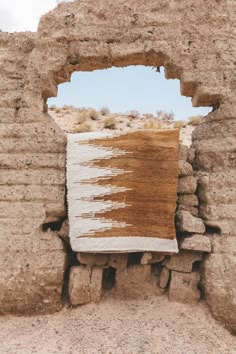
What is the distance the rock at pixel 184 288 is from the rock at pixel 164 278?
0.18 feet

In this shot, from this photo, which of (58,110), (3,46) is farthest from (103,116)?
(3,46)

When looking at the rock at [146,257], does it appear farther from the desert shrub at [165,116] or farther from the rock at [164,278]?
the desert shrub at [165,116]

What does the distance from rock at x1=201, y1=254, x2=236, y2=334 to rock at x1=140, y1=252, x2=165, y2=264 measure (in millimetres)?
424

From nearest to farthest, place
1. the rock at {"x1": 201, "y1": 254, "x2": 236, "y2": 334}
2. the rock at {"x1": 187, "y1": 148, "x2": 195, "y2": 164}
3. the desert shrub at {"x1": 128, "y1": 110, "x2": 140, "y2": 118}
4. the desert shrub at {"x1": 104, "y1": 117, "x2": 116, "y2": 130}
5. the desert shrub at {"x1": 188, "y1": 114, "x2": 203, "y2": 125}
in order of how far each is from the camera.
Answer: the rock at {"x1": 201, "y1": 254, "x2": 236, "y2": 334} → the rock at {"x1": 187, "y1": 148, "x2": 195, "y2": 164} → the desert shrub at {"x1": 104, "y1": 117, "x2": 116, "y2": 130} → the desert shrub at {"x1": 188, "y1": 114, "x2": 203, "y2": 125} → the desert shrub at {"x1": 128, "y1": 110, "x2": 140, "y2": 118}

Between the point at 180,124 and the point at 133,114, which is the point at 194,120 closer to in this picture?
the point at 180,124

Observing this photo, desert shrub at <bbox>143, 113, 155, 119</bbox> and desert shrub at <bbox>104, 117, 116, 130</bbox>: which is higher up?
desert shrub at <bbox>143, 113, 155, 119</bbox>

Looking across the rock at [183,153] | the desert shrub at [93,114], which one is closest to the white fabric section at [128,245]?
the rock at [183,153]

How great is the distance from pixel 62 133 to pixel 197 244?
1732 mm

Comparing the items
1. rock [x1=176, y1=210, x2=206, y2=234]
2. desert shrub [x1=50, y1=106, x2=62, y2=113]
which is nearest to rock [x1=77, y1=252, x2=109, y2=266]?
rock [x1=176, y1=210, x2=206, y2=234]

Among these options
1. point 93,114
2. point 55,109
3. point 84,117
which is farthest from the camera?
point 55,109

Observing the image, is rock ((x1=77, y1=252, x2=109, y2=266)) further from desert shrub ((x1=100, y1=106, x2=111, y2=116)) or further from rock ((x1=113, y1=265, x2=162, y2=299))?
desert shrub ((x1=100, y1=106, x2=111, y2=116))

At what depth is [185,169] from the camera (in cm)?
317

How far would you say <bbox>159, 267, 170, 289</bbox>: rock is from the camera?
3039mm

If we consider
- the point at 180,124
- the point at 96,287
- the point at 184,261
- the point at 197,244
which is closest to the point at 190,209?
the point at 197,244
